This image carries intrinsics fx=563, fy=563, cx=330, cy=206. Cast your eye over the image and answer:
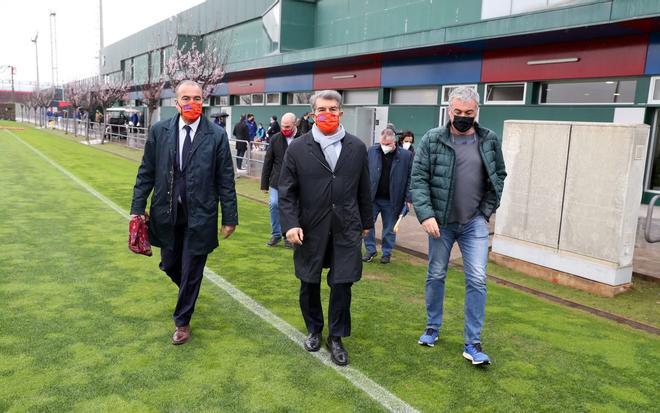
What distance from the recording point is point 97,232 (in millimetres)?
8305

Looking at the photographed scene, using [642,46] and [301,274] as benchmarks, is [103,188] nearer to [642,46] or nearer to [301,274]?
[301,274]

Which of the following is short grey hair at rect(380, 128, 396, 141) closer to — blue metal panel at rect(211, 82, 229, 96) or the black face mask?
the black face mask

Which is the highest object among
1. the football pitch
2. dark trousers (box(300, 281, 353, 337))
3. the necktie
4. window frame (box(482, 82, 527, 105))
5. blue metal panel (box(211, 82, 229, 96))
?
blue metal panel (box(211, 82, 229, 96))

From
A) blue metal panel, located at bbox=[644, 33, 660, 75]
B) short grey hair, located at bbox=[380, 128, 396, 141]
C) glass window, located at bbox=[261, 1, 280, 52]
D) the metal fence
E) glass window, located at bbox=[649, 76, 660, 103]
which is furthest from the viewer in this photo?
glass window, located at bbox=[261, 1, 280, 52]

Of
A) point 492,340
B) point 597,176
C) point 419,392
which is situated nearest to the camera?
point 419,392

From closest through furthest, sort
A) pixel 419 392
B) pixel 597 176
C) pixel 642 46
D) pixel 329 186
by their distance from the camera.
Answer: pixel 419 392, pixel 329 186, pixel 597 176, pixel 642 46

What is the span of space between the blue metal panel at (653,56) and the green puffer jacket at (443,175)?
33.9 feet

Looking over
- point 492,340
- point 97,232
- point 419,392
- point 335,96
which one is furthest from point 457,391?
point 97,232

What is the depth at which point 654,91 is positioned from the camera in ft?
40.8

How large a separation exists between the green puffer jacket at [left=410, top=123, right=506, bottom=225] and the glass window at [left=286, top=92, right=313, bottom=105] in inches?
853

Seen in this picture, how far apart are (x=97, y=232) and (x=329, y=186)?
5.56m

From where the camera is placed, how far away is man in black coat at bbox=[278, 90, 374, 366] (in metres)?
3.96

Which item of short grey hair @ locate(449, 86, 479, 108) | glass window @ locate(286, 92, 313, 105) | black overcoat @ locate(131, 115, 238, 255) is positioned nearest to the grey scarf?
black overcoat @ locate(131, 115, 238, 255)

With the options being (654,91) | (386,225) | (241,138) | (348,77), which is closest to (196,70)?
(348,77)
